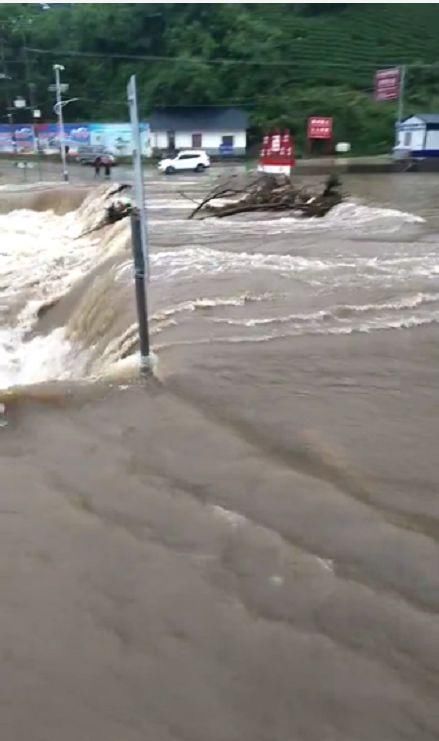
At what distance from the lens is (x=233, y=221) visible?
18.0m

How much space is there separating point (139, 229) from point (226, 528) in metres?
2.51

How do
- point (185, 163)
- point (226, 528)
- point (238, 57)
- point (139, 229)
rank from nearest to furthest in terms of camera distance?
1. point (226, 528)
2. point (139, 229)
3. point (185, 163)
4. point (238, 57)

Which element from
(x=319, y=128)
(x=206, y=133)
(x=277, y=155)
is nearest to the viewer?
(x=277, y=155)

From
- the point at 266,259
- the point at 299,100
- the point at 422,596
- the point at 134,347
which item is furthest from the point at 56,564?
the point at 299,100

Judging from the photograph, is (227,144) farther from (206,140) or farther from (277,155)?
(277,155)

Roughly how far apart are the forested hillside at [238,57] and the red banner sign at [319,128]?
479 cm

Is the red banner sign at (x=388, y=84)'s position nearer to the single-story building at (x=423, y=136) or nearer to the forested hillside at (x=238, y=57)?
the forested hillside at (x=238, y=57)

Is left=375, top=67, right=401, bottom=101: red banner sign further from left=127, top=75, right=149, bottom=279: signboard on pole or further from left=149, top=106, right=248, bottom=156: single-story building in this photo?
left=127, top=75, right=149, bottom=279: signboard on pole

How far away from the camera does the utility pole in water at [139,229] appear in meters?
5.00

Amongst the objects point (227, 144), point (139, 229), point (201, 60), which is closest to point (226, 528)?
point (139, 229)

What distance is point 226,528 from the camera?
13.0ft

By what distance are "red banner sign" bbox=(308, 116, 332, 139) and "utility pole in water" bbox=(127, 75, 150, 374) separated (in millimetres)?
49146

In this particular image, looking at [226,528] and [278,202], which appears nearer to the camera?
[226,528]

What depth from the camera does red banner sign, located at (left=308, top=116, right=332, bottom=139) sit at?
2036 inches
